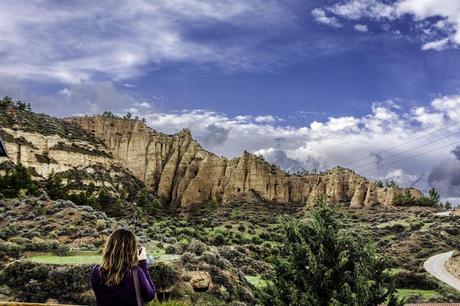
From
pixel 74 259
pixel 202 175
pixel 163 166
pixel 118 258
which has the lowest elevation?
pixel 74 259

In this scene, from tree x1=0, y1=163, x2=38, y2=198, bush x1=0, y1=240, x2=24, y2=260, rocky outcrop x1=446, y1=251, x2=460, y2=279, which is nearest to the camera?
bush x1=0, y1=240, x2=24, y2=260

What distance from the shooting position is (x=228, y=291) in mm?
24016

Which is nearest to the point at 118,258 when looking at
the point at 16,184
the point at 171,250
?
the point at 171,250

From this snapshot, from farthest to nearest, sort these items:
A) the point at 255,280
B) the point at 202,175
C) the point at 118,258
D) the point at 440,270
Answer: the point at 202,175 → the point at 440,270 → the point at 255,280 → the point at 118,258

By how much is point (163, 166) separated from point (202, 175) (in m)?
12.5

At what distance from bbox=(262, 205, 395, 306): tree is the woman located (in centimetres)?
920

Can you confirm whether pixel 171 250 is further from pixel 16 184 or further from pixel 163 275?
pixel 16 184

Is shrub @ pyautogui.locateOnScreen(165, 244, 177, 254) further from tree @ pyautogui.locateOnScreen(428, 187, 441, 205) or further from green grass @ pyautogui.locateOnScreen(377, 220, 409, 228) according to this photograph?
tree @ pyautogui.locateOnScreen(428, 187, 441, 205)

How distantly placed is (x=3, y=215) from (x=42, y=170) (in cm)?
5646

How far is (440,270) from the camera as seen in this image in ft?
152

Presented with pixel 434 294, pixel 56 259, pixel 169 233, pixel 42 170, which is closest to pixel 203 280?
pixel 56 259

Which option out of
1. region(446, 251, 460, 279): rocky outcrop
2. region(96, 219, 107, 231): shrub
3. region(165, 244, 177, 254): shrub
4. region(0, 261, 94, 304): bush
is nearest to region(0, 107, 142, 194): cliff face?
region(96, 219, 107, 231): shrub

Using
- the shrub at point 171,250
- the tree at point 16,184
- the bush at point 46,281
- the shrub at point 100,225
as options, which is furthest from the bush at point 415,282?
the tree at point 16,184

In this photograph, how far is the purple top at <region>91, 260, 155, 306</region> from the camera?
223 inches
